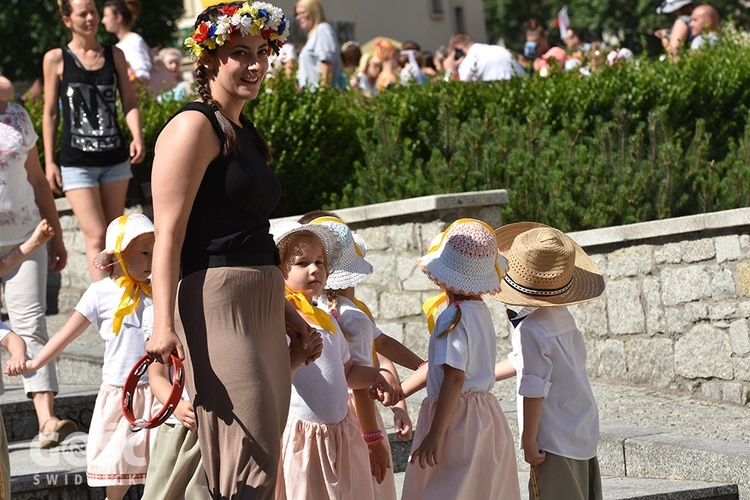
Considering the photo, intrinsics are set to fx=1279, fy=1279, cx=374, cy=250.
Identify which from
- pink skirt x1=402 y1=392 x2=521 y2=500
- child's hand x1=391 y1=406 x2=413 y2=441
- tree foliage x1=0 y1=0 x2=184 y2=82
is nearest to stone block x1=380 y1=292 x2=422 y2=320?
child's hand x1=391 y1=406 x2=413 y2=441

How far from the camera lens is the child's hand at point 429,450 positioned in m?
4.53

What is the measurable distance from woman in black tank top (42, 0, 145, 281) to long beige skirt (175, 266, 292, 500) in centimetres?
397

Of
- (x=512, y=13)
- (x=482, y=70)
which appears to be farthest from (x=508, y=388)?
(x=512, y=13)

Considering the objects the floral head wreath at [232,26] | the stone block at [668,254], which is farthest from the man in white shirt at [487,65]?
the floral head wreath at [232,26]

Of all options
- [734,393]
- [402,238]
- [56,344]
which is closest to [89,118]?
[402,238]

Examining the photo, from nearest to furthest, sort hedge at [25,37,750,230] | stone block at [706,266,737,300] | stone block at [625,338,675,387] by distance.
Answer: stone block at [706,266,737,300], stone block at [625,338,675,387], hedge at [25,37,750,230]

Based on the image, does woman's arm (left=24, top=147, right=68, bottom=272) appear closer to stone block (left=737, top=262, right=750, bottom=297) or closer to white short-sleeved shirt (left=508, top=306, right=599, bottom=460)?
white short-sleeved shirt (left=508, top=306, right=599, bottom=460)

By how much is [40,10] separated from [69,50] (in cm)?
1906

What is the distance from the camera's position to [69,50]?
777 cm

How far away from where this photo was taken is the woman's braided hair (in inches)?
149

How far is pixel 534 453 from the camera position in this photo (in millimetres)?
4625

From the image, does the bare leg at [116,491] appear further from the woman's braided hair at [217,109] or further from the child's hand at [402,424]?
the woman's braided hair at [217,109]

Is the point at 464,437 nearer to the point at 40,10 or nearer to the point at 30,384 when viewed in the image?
the point at 30,384

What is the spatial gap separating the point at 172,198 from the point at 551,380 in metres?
1.73
